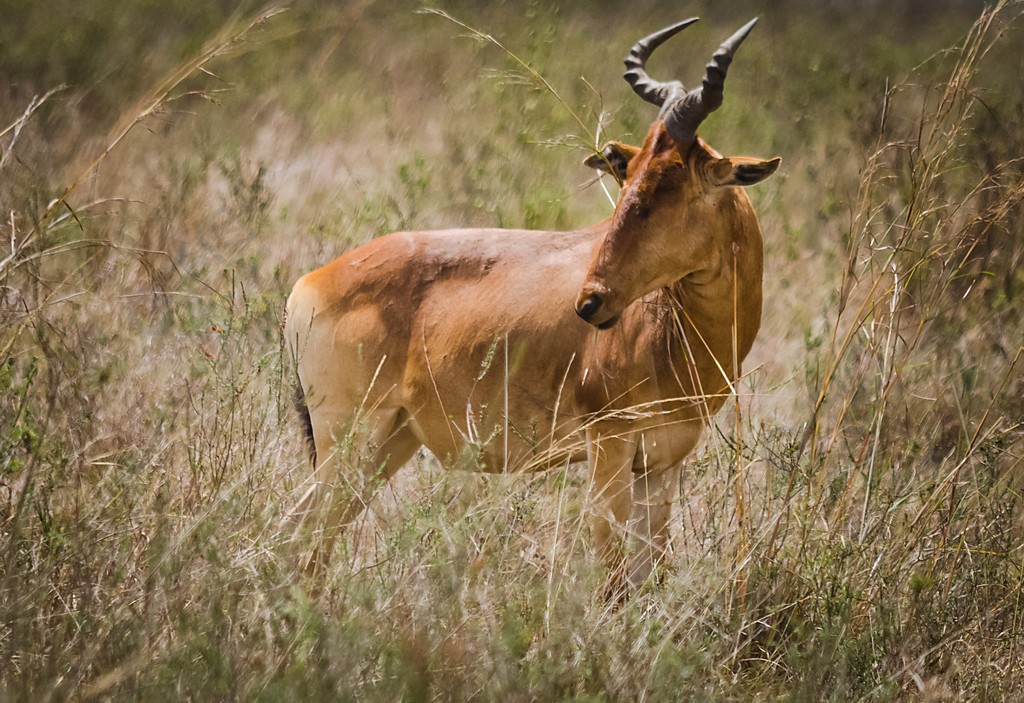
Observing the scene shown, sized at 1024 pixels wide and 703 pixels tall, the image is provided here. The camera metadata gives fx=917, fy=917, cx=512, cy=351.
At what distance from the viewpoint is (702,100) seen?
3104 millimetres

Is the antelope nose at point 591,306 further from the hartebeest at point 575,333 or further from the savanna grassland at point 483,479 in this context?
the savanna grassland at point 483,479

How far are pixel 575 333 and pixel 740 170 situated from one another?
942 millimetres

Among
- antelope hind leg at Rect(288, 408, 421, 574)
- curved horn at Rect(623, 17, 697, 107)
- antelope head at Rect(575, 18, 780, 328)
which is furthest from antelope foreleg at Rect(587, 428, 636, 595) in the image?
curved horn at Rect(623, 17, 697, 107)

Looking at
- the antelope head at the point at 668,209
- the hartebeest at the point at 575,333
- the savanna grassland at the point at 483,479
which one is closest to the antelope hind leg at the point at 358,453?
the hartebeest at the point at 575,333

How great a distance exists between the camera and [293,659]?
245 centimetres

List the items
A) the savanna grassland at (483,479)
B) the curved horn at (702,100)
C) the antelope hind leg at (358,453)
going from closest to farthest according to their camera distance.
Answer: the savanna grassland at (483,479) < the curved horn at (702,100) < the antelope hind leg at (358,453)

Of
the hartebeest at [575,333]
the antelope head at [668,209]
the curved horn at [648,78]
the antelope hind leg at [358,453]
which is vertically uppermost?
the curved horn at [648,78]

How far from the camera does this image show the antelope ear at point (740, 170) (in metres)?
3.11

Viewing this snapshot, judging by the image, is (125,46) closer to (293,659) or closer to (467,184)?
(467,184)

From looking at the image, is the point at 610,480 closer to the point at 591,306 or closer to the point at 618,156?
the point at 591,306

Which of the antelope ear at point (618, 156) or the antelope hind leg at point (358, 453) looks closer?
the antelope ear at point (618, 156)

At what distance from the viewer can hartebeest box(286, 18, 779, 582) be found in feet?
10.5

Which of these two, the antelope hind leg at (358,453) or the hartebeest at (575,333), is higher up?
the hartebeest at (575,333)

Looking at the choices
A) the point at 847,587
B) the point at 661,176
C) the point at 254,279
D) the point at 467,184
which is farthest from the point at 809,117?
the point at 847,587
